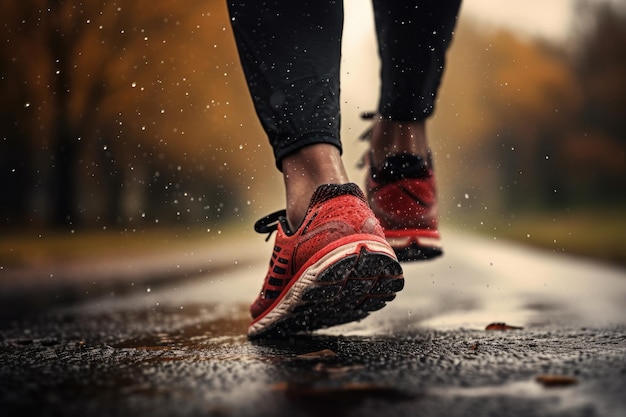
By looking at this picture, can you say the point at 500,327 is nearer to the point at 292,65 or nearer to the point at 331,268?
the point at 331,268

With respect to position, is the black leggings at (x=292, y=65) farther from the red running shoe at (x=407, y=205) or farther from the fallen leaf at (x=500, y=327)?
the fallen leaf at (x=500, y=327)

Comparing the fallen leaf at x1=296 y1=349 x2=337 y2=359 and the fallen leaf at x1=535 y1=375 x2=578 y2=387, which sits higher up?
the fallen leaf at x1=296 y1=349 x2=337 y2=359

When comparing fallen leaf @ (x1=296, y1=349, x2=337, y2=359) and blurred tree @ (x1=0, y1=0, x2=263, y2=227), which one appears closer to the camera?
fallen leaf @ (x1=296, y1=349, x2=337, y2=359)

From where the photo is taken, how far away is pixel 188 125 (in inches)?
748

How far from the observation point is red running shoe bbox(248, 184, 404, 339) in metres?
2.16

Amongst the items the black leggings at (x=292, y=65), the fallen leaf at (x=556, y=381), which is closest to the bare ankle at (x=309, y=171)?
the black leggings at (x=292, y=65)

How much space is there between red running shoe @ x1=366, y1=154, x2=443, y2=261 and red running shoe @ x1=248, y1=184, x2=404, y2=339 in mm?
740

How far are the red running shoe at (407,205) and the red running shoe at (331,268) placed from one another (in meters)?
0.74

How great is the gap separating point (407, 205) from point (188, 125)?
1633cm

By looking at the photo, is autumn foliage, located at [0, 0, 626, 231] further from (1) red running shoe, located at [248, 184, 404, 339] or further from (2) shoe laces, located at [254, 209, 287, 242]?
(1) red running shoe, located at [248, 184, 404, 339]

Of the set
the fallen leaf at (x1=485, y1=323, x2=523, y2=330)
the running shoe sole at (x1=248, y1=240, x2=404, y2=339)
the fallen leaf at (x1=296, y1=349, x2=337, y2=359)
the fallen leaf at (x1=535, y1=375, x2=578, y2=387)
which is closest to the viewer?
the fallen leaf at (x1=535, y1=375, x2=578, y2=387)

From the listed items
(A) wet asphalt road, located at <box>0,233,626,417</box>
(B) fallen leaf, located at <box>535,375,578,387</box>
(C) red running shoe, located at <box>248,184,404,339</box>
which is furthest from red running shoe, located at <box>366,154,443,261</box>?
(B) fallen leaf, located at <box>535,375,578,387</box>

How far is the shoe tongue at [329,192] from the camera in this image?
2268 mm

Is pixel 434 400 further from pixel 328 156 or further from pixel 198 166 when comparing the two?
pixel 198 166
